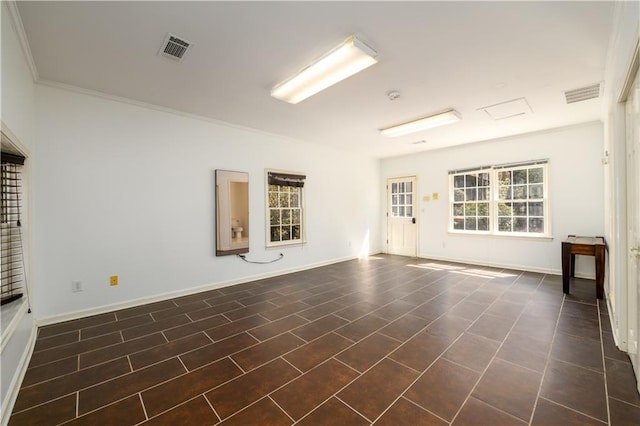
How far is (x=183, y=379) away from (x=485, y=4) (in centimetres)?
344

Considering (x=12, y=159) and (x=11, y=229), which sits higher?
(x=12, y=159)

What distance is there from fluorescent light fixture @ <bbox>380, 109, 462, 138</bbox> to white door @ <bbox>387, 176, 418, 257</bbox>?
239 cm

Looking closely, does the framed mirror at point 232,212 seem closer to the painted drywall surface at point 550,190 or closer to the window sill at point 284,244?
the window sill at point 284,244

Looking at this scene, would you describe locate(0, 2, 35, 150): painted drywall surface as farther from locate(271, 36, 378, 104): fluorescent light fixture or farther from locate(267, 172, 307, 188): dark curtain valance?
locate(267, 172, 307, 188): dark curtain valance

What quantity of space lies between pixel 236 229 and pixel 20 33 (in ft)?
9.82

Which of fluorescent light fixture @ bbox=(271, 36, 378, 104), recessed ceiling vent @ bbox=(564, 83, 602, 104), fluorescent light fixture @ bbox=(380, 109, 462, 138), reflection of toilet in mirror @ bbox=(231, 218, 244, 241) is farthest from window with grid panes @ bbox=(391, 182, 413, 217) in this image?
fluorescent light fixture @ bbox=(271, 36, 378, 104)

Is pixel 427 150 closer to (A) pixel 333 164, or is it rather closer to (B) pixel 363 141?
(B) pixel 363 141

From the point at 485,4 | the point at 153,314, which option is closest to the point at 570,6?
the point at 485,4

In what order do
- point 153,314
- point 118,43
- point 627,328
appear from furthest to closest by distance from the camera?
1. point 153,314
2. point 118,43
3. point 627,328

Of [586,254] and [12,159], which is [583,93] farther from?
[12,159]

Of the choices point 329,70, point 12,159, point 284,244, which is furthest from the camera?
point 284,244

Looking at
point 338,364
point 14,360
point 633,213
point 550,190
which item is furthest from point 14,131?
point 550,190

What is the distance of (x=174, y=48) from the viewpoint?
7.76ft

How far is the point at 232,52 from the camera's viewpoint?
2.43m
